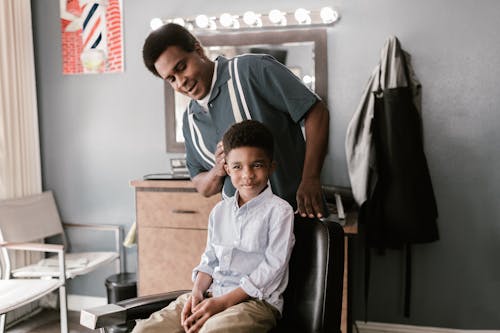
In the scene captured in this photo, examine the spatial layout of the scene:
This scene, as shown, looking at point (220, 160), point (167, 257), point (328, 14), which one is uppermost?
point (328, 14)

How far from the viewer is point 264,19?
2.97 m

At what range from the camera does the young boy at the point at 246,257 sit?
1.33m

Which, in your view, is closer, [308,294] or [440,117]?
[308,294]

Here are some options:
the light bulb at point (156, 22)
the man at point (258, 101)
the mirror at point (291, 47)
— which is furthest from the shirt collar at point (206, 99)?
the light bulb at point (156, 22)

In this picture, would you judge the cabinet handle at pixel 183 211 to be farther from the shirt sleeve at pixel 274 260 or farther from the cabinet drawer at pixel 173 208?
the shirt sleeve at pixel 274 260

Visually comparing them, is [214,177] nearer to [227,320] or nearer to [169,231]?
[227,320]

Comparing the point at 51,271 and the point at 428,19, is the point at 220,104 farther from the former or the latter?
the point at 51,271

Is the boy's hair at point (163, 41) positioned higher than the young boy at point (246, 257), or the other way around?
the boy's hair at point (163, 41)

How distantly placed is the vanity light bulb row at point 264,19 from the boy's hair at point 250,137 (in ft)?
5.55

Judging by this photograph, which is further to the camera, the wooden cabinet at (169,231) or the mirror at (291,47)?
the mirror at (291,47)

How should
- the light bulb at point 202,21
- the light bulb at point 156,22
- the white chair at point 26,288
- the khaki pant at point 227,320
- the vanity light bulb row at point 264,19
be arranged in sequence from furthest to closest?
the light bulb at point 156,22
the light bulb at point 202,21
the vanity light bulb row at point 264,19
the white chair at point 26,288
the khaki pant at point 227,320

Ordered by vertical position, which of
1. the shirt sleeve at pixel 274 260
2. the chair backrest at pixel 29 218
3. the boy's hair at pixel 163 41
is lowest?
the chair backrest at pixel 29 218

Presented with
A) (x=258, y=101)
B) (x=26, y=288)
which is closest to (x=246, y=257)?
(x=258, y=101)

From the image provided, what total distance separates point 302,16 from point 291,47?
20cm
